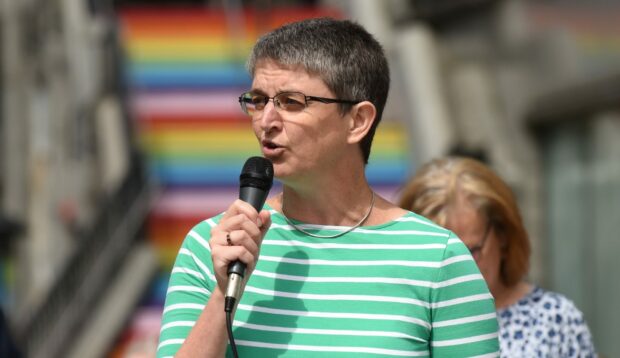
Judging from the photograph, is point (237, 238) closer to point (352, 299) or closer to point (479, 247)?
point (352, 299)

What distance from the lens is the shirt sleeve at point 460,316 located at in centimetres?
279

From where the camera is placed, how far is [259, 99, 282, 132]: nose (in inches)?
110

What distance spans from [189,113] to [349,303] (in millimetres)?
9068

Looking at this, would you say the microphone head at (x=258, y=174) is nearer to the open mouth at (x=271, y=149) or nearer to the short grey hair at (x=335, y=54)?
the open mouth at (x=271, y=149)

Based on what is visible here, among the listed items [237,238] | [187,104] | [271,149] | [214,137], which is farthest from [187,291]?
[187,104]

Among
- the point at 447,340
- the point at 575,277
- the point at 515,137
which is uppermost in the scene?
the point at 447,340

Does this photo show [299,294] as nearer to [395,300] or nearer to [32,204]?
[395,300]

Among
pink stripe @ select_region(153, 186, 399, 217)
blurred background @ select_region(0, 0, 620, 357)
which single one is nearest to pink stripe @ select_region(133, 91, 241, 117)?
blurred background @ select_region(0, 0, 620, 357)

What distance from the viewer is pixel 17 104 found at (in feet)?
48.4

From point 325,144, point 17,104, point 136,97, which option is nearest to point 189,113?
point 136,97

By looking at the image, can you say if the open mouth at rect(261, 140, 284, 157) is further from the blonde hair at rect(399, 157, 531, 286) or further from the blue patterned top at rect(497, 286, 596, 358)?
the blue patterned top at rect(497, 286, 596, 358)

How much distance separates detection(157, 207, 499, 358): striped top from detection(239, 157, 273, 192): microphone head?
210mm

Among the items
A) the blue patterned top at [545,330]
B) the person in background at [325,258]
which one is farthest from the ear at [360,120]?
the blue patterned top at [545,330]

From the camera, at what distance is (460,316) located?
280 centimetres
